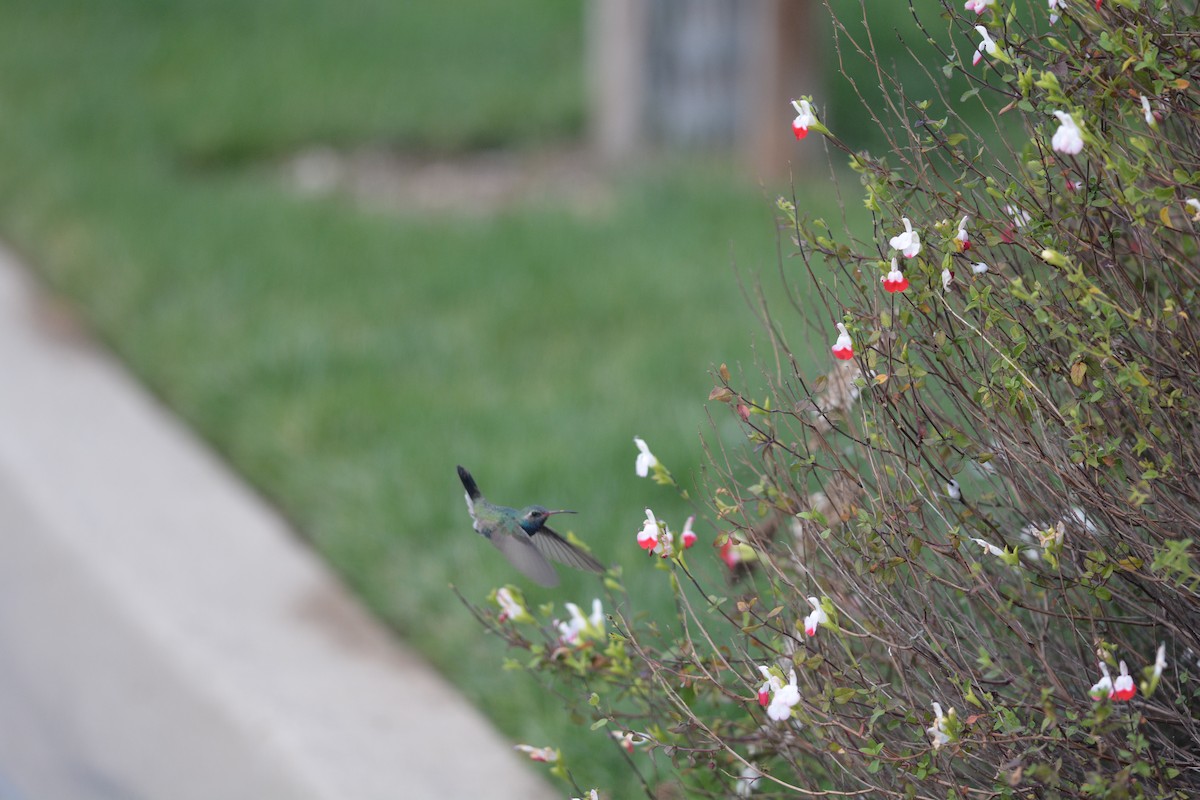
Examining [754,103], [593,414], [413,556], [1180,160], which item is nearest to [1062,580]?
[1180,160]

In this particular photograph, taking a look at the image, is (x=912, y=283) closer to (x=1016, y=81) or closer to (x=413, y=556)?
(x=1016, y=81)

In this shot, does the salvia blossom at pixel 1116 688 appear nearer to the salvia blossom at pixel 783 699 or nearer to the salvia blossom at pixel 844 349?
the salvia blossom at pixel 783 699

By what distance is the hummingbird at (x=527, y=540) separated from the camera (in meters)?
1.90

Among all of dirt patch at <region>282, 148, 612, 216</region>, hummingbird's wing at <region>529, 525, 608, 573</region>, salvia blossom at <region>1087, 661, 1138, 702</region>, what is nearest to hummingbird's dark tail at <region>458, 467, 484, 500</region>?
hummingbird's wing at <region>529, 525, 608, 573</region>

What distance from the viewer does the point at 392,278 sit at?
4.96 m

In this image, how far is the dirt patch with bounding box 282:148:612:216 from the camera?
5.90 meters

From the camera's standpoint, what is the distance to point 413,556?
11.2 feet

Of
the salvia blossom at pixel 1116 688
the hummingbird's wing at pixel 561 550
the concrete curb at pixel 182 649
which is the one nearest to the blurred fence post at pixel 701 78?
the concrete curb at pixel 182 649

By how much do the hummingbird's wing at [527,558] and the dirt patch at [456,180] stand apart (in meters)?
3.84

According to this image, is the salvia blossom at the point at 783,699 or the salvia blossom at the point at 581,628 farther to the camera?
the salvia blossom at the point at 581,628

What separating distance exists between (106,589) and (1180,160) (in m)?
2.79

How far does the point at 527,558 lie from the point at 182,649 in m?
1.53

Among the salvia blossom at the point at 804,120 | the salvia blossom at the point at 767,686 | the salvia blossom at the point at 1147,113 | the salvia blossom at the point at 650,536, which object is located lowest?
the salvia blossom at the point at 767,686

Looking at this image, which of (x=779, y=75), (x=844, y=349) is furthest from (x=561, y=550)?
(x=779, y=75)
